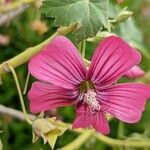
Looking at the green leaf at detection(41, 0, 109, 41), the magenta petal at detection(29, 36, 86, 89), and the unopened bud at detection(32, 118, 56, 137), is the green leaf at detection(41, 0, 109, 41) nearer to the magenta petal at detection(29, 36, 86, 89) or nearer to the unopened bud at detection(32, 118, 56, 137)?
the magenta petal at detection(29, 36, 86, 89)

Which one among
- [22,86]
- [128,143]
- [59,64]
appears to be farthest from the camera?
[22,86]

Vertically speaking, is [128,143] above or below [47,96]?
below

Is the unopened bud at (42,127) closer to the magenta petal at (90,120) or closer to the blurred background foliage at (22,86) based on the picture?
the magenta petal at (90,120)

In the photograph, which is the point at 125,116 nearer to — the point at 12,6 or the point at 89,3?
the point at 89,3

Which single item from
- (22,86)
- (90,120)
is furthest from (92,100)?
(22,86)

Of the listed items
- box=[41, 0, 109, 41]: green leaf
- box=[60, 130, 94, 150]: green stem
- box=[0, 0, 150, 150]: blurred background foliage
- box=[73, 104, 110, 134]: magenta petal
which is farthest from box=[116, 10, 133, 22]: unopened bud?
box=[0, 0, 150, 150]: blurred background foliage

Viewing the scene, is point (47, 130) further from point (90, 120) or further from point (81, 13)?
point (81, 13)

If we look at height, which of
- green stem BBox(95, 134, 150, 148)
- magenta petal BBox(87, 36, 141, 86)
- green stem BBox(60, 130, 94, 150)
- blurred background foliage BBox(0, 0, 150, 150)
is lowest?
blurred background foliage BBox(0, 0, 150, 150)
